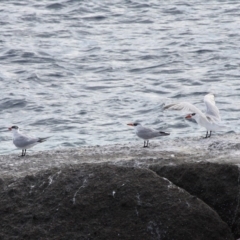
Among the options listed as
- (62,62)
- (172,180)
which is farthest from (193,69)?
(172,180)

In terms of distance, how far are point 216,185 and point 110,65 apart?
13263 mm

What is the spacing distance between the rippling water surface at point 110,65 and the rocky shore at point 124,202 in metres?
6.60

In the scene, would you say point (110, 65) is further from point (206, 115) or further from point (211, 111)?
point (206, 115)

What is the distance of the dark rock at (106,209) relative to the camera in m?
7.07

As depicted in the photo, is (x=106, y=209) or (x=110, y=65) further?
(x=110, y=65)

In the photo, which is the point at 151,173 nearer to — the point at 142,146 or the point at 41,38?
the point at 142,146

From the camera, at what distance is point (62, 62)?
Result: 21.0 meters

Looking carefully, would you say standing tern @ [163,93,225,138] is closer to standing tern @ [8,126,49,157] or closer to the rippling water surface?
standing tern @ [8,126,49,157]

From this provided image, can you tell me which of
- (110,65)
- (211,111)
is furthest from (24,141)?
(110,65)

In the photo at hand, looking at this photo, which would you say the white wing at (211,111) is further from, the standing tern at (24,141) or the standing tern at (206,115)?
the standing tern at (24,141)

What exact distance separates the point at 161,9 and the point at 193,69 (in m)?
6.87

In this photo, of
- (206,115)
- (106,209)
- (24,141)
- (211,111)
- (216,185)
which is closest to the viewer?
(106,209)

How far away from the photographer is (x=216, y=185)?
747 cm

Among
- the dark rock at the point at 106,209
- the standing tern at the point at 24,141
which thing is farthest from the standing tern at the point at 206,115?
the dark rock at the point at 106,209
